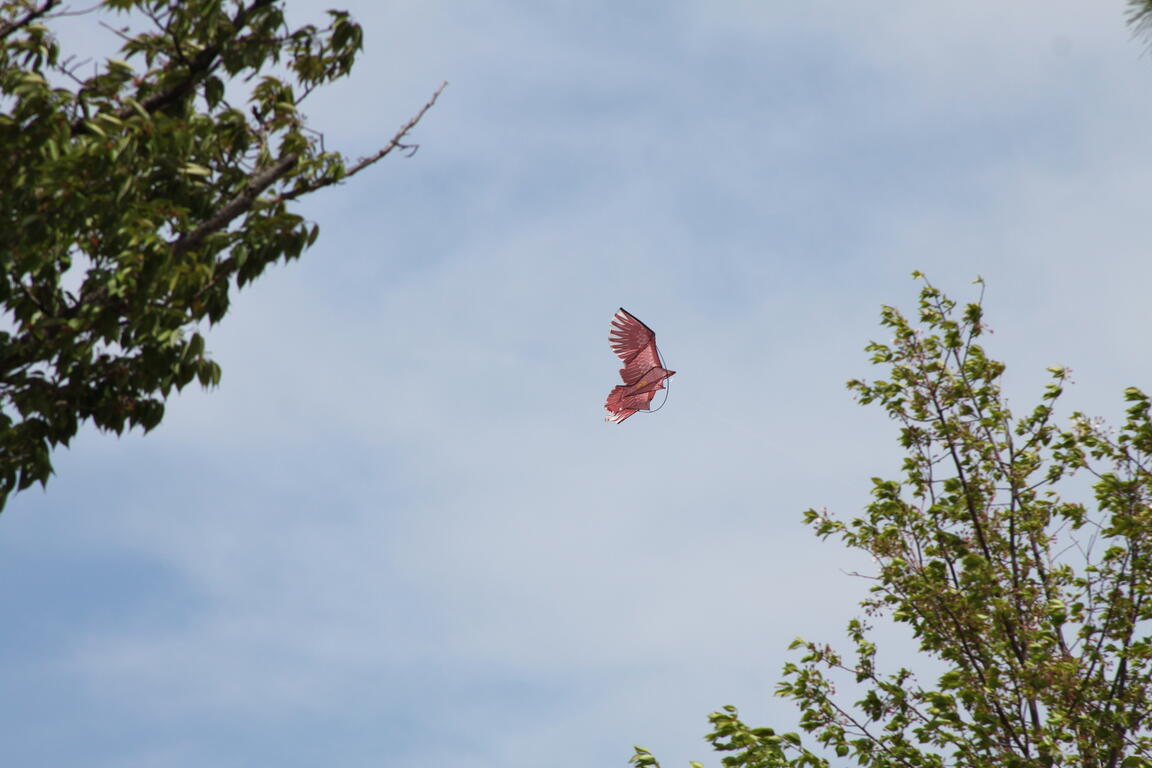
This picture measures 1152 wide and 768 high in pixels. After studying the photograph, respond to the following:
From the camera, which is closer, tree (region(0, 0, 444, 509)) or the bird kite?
tree (region(0, 0, 444, 509))

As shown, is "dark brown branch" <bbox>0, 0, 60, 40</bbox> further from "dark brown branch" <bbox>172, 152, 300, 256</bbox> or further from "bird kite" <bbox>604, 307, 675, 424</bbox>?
"bird kite" <bbox>604, 307, 675, 424</bbox>

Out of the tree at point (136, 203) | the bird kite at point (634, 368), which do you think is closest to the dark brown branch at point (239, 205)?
the tree at point (136, 203)

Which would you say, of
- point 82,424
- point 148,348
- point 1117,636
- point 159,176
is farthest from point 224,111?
point 1117,636

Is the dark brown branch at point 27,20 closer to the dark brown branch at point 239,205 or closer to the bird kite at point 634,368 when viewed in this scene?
the dark brown branch at point 239,205

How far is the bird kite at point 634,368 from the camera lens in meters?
14.3

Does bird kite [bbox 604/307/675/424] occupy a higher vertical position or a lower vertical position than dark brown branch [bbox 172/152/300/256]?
higher

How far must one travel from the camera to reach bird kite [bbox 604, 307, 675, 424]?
14.3 metres

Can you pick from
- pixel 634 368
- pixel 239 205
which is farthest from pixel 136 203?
pixel 634 368

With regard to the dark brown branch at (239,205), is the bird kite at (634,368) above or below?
above

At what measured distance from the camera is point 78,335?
8.49 metres

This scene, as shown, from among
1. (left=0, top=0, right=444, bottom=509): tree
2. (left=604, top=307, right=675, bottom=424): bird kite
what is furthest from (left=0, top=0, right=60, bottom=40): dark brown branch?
(left=604, top=307, right=675, bottom=424): bird kite

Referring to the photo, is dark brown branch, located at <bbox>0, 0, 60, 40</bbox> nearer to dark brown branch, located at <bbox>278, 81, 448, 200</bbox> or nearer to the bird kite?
dark brown branch, located at <bbox>278, 81, 448, 200</bbox>

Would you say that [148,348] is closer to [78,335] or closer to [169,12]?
[78,335]

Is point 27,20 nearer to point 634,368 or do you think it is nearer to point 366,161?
point 366,161
